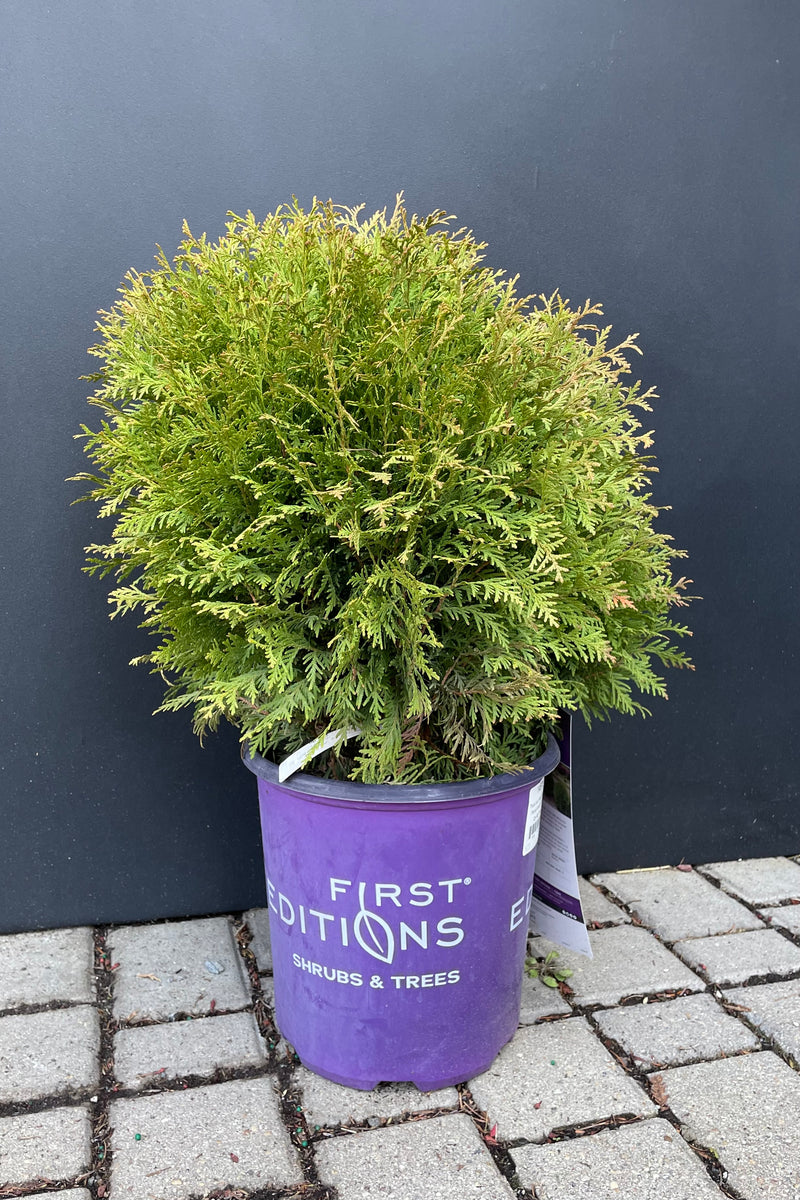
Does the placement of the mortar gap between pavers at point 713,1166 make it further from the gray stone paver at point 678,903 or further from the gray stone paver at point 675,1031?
the gray stone paver at point 678,903

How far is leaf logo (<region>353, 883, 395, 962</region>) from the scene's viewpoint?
206 cm

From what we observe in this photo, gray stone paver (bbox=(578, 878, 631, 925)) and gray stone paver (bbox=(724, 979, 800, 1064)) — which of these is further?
gray stone paver (bbox=(578, 878, 631, 925))

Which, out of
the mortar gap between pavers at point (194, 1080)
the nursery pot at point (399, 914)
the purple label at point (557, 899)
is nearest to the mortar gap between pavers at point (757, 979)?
the purple label at point (557, 899)

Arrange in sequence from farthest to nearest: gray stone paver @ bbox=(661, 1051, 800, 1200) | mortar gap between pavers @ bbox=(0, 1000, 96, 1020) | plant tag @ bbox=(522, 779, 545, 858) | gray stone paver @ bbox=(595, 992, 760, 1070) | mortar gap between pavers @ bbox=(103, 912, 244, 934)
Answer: mortar gap between pavers @ bbox=(103, 912, 244, 934)
mortar gap between pavers @ bbox=(0, 1000, 96, 1020)
gray stone paver @ bbox=(595, 992, 760, 1070)
plant tag @ bbox=(522, 779, 545, 858)
gray stone paver @ bbox=(661, 1051, 800, 1200)

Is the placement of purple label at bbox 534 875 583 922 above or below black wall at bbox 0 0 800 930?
below

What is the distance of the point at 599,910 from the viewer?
3.05m

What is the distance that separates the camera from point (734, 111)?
2945 millimetres

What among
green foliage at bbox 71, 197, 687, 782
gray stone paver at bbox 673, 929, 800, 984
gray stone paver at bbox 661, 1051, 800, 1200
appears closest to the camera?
green foliage at bbox 71, 197, 687, 782

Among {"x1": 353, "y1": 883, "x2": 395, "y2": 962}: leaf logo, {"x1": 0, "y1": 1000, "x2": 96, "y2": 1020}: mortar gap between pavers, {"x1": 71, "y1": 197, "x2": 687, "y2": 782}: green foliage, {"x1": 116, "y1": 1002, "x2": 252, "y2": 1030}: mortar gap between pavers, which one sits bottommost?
{"x1": 116, "y1": 1002, "x2": 252, "y2": 1030}: mortar gap between pavers

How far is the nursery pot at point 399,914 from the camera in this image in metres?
2.02

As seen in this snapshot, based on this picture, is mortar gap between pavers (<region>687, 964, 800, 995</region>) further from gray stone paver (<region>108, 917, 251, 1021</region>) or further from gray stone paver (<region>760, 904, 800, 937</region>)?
gray stone paver (<region>108, 917, 251, 1021</region>)

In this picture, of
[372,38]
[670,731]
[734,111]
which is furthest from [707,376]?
[372,38]

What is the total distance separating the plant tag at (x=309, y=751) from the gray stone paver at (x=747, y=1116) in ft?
3.92

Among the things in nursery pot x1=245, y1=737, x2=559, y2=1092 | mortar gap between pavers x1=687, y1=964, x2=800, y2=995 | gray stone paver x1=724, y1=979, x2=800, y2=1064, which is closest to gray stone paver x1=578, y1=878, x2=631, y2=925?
mortar gap between pavers x1=687, y1=964, x2=800, y2=995
